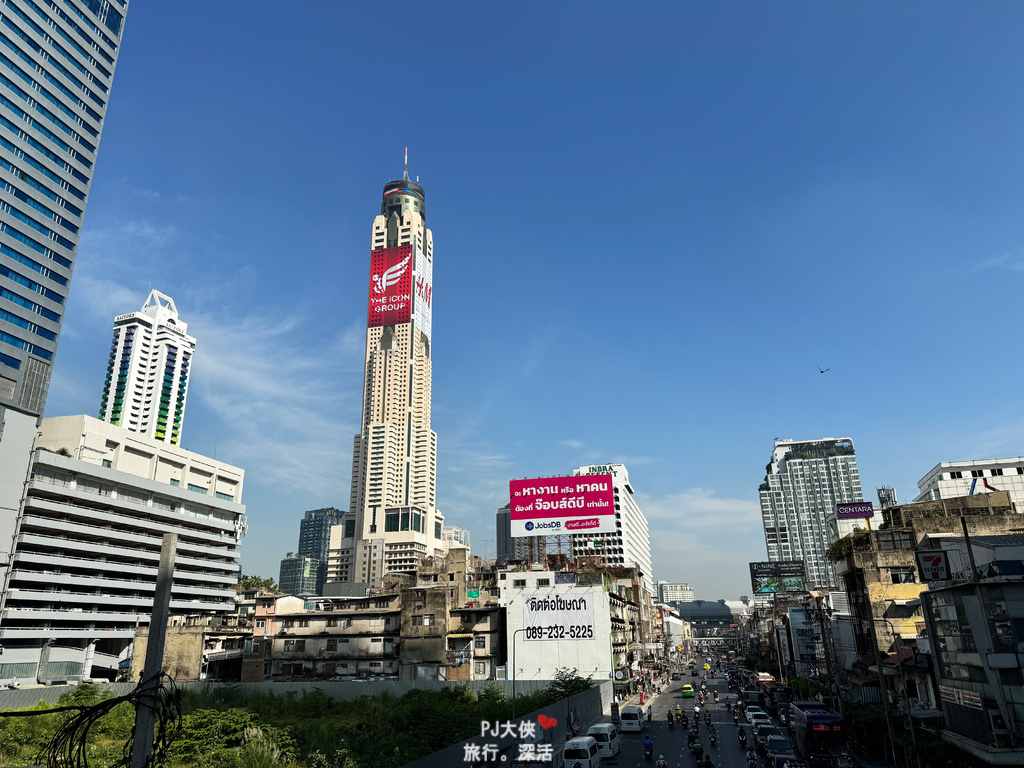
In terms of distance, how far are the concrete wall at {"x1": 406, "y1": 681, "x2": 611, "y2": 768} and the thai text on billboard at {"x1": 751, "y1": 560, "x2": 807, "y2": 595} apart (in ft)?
297

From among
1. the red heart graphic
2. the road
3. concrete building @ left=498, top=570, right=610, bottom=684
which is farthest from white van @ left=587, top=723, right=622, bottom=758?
concrete building @ left=498, top=570, right=610, bottom=684

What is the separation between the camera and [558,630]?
254 ft

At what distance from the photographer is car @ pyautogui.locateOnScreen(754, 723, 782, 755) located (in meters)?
44.2

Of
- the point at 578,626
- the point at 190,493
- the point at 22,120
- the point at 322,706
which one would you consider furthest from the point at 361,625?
the point at 22,120

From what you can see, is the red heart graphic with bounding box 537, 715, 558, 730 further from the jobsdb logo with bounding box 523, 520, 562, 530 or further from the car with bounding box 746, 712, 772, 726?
the jobsdb logo with bounding box 523, 520, 562, 530

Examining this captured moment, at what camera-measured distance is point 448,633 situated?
259 feet

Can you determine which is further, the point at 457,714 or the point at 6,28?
the point at 6,28

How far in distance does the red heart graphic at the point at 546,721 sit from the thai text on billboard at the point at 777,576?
382ft

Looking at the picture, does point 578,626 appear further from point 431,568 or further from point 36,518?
point 36,518

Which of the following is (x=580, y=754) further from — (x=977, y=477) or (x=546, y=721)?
(x=977, y=477)

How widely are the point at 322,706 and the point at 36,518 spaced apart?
2672 inches

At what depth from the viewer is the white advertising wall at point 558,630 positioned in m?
76.1

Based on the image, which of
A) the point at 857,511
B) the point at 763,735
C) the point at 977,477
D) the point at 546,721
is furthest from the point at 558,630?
the point at 977,477

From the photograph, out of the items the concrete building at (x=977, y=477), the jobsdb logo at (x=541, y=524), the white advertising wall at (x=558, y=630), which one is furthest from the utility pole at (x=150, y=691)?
the concrete building at (x=977, y=477)
